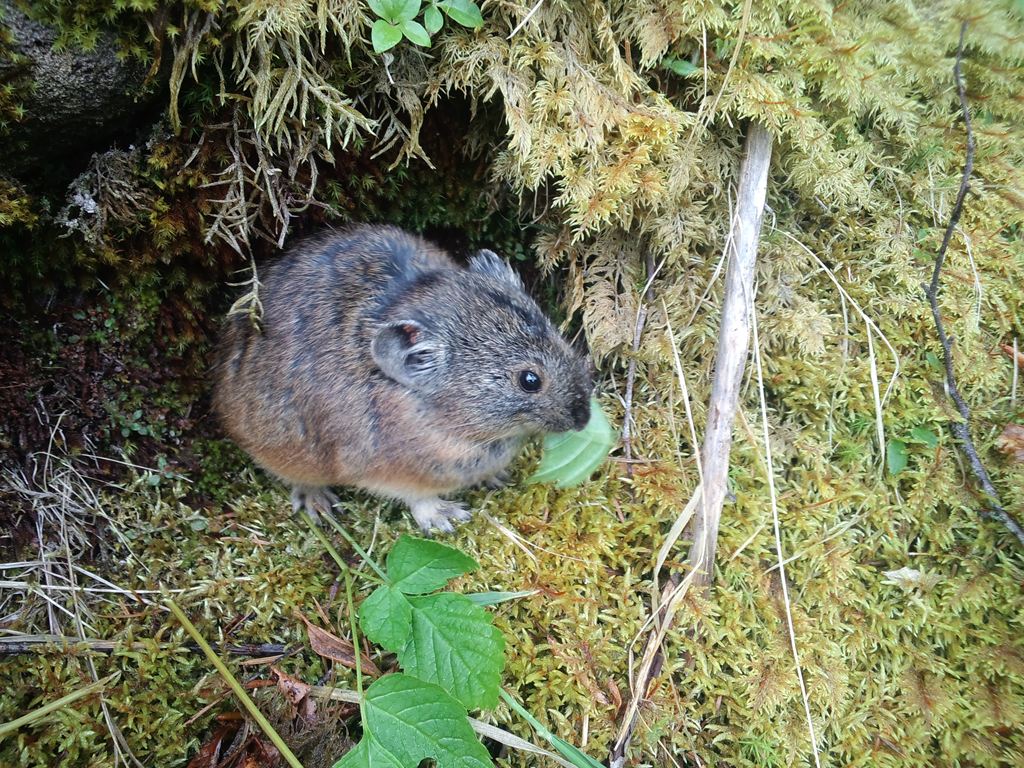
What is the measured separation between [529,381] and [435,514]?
1023mm

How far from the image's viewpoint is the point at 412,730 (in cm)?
267

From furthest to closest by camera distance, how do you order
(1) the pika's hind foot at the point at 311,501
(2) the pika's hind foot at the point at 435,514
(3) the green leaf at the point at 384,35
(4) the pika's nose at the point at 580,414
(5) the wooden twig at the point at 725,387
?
(1) the pika's hind foot at the point at 311,501 < (2) the pika's hind foot at the point at 435,514 < (4) the pika's nose at the point at 580,414 < (5) the wooden twig at the point at 725,387 < (3) the green leaf at the point at 384,35

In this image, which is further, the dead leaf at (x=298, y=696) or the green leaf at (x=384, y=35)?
the dead leaf at (x=298, y=696)

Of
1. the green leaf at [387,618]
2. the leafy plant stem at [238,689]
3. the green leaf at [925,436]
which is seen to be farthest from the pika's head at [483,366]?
the green leaf at [925,436]

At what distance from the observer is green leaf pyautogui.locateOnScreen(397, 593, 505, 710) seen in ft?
9.04

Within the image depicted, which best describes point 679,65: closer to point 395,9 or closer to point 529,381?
point 395,9

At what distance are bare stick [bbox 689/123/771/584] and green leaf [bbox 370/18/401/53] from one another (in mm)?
1822

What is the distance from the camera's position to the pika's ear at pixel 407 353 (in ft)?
11.9

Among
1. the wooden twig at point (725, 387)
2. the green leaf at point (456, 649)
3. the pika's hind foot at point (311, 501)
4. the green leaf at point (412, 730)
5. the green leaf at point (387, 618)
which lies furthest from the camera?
the pika's hind foot at point (311, 501)

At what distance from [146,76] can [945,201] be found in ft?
13.3

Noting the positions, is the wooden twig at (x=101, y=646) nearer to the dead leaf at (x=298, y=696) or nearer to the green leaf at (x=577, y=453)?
the dead leaf at (x=298, y=696)

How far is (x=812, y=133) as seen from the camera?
3344 mm

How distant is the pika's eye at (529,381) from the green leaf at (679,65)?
1705 millimetres

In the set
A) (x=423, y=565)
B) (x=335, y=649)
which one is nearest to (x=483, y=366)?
(x=423, y=565)
